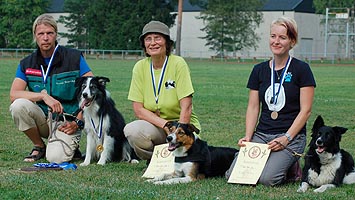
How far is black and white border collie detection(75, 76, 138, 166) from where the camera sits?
8.70 meters

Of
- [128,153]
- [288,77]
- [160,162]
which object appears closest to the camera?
[288,77]

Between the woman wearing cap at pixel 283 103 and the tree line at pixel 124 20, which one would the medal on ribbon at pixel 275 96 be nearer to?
the woman wearing cap at pixel 283 103

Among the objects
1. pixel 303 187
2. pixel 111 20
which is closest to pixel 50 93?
pixel 303 187

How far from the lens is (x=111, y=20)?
245 feet

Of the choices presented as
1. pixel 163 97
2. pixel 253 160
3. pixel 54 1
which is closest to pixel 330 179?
pixel 253 160

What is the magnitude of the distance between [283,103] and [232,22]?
6048 cm

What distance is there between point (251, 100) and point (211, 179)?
3.14ft

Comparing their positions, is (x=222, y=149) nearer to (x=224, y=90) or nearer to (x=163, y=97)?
(x=163, y=97)

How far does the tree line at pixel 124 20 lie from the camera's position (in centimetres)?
6794

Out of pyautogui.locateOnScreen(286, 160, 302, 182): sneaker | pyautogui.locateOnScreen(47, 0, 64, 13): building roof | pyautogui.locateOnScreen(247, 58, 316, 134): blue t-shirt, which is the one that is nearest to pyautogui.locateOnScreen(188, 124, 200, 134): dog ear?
pyautogui.locateOnScreen(247, 58, 316, 134): blue t-shirt

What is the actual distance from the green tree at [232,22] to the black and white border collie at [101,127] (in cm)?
5816

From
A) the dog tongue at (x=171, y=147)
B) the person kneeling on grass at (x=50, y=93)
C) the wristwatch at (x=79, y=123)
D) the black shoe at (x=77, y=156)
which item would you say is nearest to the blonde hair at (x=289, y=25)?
the dog tongue at (x=171, y=147)

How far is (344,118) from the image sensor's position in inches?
577

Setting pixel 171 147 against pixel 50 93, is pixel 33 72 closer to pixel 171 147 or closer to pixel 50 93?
pixel 50 93
